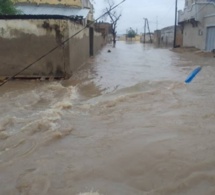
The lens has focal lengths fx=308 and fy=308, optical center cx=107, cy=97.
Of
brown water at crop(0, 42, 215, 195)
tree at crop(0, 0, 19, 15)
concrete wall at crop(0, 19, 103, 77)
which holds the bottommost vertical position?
brown water at crop(0, 42, 215, 195)

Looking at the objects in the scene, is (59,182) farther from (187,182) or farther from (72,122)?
(72,122)

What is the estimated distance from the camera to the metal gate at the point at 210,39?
80.4ft

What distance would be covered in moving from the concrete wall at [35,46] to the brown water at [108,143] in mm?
2150

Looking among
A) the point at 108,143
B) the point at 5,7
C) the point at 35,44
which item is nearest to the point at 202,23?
the point at 5,7

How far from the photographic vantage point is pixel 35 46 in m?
9.74

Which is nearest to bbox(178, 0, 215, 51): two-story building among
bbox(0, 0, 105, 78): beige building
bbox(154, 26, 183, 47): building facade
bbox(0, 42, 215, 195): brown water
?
bbox(154, 26, 183, 47): building facade

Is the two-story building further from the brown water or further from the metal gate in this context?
the brown water

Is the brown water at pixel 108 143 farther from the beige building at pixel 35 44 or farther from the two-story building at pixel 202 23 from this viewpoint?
the two-story building at pixel 202 23

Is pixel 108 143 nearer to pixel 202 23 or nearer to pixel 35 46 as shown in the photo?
pixel 35 46

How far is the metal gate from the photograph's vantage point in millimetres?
24516

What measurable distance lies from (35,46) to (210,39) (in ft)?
62.6

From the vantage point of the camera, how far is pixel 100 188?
3.21 meters

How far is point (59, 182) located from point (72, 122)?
82.1 inches

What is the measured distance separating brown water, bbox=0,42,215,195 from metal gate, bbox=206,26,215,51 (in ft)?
60.3
